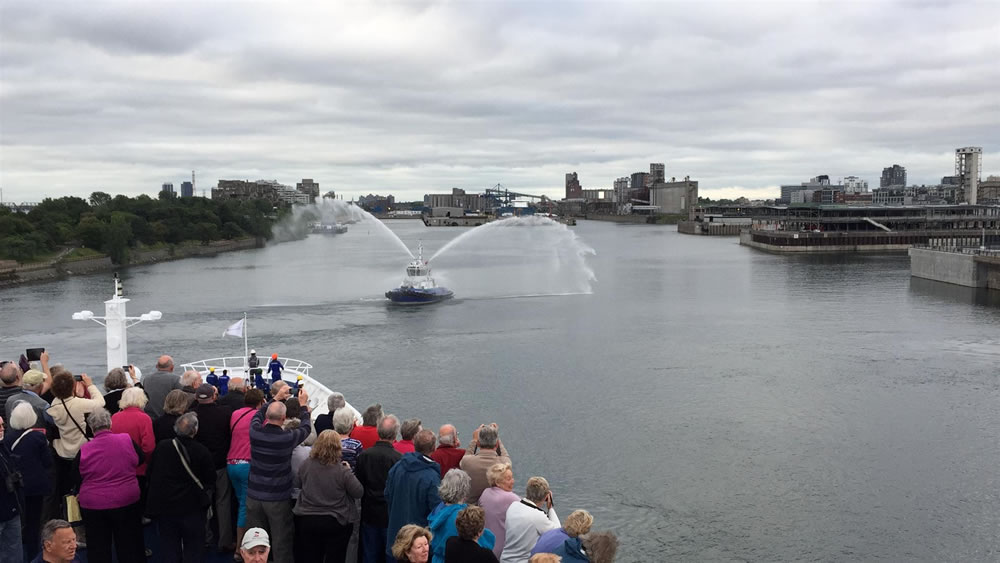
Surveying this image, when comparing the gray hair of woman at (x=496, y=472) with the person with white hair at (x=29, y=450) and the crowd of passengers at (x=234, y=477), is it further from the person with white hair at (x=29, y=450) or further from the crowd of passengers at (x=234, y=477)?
the person with white hair at (x=29, y=450)

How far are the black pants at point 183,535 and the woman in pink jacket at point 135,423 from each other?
0.65 meters

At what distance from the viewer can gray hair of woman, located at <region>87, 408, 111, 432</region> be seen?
7.92 metres

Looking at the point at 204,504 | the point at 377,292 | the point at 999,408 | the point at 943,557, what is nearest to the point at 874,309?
the point at 999,408

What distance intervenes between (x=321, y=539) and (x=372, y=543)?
21.7 inches

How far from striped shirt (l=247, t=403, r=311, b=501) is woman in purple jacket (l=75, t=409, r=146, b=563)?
1.13 meters

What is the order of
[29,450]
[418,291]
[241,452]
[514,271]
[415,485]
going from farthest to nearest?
1. [514,271]
2. [418,291]
3. [241,452]
4. [29,450]
5. [415,485]

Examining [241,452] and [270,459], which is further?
[241,452]

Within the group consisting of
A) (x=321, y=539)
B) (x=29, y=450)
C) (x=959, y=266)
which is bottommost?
(x=321, y=539)

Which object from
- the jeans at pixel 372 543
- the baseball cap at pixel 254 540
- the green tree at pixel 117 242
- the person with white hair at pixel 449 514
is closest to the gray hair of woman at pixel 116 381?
the jeans at pixel 372 543

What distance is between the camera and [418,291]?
58125mm

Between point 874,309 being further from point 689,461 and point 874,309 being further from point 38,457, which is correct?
point 38,457

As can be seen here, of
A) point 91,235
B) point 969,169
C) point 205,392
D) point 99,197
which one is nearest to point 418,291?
point 205,392

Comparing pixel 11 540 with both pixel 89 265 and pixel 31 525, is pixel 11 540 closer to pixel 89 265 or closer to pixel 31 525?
pixel 31 525

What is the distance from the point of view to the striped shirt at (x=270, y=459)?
8.16 meters
